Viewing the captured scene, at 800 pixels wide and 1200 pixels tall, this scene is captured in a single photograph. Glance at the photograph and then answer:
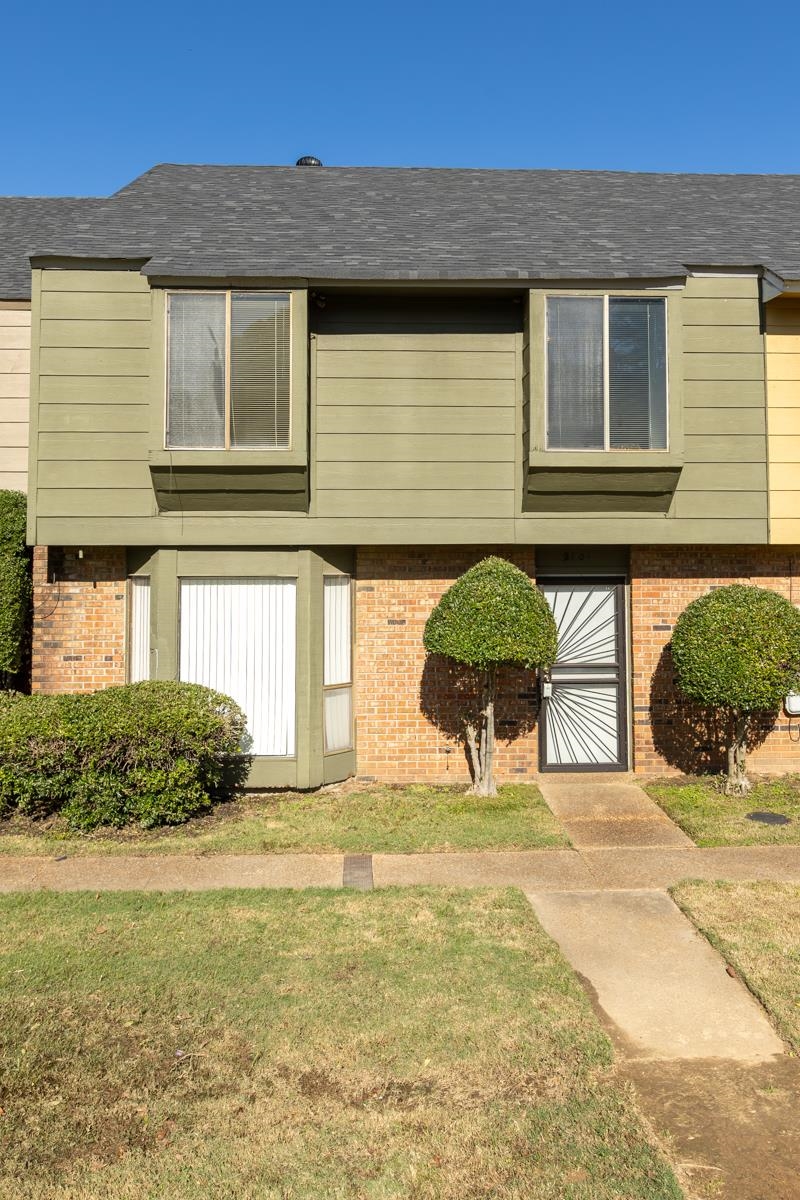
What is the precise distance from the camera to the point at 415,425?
8336 millimetres

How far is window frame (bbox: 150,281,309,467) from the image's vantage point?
7.80 metres

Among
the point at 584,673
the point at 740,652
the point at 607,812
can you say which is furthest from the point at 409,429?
the point at 607,812

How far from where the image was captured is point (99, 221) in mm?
8922

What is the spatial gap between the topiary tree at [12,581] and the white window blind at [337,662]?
325 centimetres

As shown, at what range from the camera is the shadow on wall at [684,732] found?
8.75 metres

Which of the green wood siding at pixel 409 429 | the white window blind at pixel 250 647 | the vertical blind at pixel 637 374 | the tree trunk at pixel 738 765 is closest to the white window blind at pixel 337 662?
the white window blind at pixel 250 647

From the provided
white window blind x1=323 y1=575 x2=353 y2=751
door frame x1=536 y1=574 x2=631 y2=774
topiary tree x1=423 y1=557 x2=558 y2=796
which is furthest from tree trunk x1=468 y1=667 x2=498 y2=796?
white window blind x1=323 y1=575 x2=353 y2=751

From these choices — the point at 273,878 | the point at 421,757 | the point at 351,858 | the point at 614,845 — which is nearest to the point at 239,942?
the point at 273,878

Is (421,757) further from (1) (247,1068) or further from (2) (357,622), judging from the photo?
(1) (247,1068)

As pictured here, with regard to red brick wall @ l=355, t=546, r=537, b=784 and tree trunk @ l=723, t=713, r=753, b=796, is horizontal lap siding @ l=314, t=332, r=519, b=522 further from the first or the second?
tree trunk @ l=723, t=713, r=753, b=796

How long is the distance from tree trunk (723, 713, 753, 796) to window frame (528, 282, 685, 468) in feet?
9.08

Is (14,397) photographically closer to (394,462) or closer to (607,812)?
(394,462)

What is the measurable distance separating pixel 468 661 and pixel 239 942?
359 cm

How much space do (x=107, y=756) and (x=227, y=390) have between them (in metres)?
3.66
